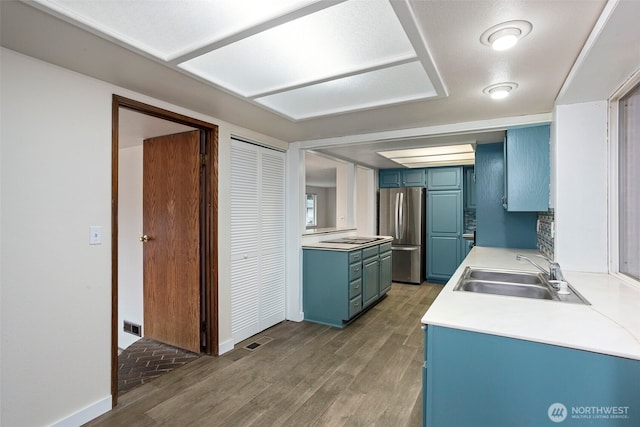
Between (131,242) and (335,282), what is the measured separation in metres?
2.32

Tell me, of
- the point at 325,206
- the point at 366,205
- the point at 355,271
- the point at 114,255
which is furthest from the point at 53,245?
the point at 325,206

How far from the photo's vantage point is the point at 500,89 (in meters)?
2.10

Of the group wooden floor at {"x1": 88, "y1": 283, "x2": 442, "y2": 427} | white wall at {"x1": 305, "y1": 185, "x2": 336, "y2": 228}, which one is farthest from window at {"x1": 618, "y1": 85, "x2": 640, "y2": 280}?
white wall at {"x1": 305, "y1": 185, "x2": 336, "y2": 228}

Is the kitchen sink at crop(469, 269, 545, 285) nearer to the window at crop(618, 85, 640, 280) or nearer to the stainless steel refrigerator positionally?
the window at crop(618, 85, 640, 280)

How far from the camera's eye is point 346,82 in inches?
82.4

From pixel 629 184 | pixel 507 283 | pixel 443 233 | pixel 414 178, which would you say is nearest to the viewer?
pixel 629 184

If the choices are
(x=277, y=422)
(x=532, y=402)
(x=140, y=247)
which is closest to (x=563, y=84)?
(x=532, y=402)

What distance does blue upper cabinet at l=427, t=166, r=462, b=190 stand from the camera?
5445mm

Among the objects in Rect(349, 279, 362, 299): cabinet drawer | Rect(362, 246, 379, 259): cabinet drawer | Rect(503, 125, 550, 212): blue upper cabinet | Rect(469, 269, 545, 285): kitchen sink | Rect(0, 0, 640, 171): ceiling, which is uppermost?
Rect(0, 0, 640, 171): ceiling

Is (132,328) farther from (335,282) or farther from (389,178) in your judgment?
(389,178)

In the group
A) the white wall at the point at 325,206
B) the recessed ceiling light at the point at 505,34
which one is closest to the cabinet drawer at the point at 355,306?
the recessed ceiling light at the point at 505,34

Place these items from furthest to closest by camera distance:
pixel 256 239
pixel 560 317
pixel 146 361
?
pixel 256 239, pixel 146 361, pixel 560 317

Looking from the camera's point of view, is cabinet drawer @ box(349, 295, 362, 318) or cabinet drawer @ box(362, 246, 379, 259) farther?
cabinet drawer @ box(362, 246, 379, 259)

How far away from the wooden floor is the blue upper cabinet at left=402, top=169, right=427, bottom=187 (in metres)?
3.01
